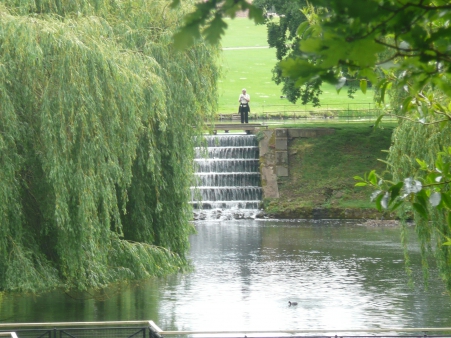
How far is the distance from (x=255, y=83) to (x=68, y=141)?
2298 inches

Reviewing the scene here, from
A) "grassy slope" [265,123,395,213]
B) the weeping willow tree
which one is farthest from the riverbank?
the weeping willow tree

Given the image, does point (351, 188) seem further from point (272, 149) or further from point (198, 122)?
point (198, 122)

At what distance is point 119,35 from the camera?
16484 millimetres

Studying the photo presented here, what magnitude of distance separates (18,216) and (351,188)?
2466 cm

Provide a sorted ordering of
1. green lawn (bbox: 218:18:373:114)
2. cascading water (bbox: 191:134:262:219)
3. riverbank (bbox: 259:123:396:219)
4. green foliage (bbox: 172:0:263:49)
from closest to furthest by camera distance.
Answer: green foliage (bbox: 172:0:263:49)
riverbank (bbox: 259:123:396:219)
cascading water (bbox: 191:134:262:219)
green lawn (bbox: 218:18:373:114)

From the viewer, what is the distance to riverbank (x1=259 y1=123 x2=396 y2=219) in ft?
117

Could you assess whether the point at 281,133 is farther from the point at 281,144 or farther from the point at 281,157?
the point at 281,157

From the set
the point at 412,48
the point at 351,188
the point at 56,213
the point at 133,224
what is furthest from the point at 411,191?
the point at 351,188

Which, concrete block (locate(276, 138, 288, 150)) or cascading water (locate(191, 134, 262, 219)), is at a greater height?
concrete block (locate(276, 138, 288, 150))

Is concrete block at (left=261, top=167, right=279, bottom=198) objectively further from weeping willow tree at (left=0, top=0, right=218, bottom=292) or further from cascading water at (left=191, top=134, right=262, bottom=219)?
weeping willow tree at (left=0, top=0, right=218, bottom=292)

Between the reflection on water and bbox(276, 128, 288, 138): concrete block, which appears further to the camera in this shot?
A: bbox(276, 128, 288, 138): concrete block

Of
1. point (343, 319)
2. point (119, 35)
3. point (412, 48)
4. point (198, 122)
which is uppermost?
point (119, 35)

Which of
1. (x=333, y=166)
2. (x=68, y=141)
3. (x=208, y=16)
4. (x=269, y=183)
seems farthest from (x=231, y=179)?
(x=208, y=16)

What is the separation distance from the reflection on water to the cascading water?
247 inches
